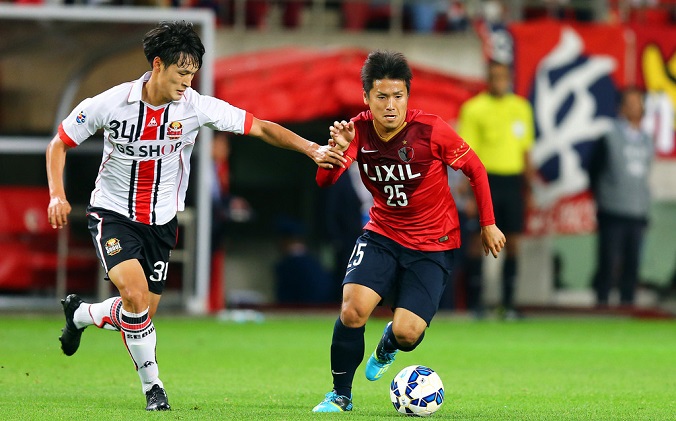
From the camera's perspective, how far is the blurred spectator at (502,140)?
619 inches

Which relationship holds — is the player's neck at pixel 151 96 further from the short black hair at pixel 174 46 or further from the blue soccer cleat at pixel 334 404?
the blue soccer cleat at pixel 334 404

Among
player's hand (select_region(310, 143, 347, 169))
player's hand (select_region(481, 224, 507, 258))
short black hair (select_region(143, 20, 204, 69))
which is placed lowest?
player's hand (select_region(481, 224, 507, 258))

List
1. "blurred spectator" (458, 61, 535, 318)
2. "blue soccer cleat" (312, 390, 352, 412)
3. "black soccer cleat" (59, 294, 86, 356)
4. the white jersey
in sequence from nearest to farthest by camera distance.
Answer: "blue soccer cleat" (312, 390, 352, 412) → the white jersey → "black soccer cleat" (59, 294, 86, 356) → "blurred spectator" (458, 61, 535, 318)

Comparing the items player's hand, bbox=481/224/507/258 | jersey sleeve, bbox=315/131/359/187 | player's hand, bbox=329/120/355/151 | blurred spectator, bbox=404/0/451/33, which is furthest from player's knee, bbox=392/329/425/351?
blurred spectator, bbox=404/0/451/33

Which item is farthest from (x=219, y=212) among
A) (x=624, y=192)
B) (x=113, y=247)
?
(x=113, y=247)

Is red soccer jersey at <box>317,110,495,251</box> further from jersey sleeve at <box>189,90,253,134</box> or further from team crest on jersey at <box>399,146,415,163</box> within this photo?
jersey sleeve at <box>189,90,253,134</box>

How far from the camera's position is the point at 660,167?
18688 mm

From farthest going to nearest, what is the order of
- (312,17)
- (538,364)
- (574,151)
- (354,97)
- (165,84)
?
(312,17) < (574,151) < (354,97) < (538,364) < (165,84)

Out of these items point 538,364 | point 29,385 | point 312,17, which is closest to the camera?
point 29,385

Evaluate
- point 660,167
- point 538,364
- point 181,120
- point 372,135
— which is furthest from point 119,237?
point 660,167

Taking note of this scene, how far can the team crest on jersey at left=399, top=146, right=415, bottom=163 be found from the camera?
7840mm

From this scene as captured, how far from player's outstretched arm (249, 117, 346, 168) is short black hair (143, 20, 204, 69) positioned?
0.54 meters

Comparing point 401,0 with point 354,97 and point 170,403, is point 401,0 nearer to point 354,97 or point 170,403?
point 354,97

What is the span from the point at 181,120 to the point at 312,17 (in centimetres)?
1141
